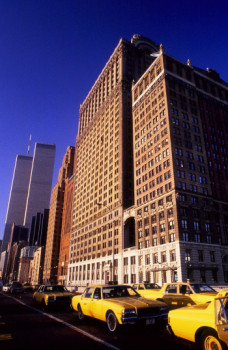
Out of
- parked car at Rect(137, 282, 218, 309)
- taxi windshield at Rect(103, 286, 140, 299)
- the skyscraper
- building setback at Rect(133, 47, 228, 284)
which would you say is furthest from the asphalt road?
the skyscraper

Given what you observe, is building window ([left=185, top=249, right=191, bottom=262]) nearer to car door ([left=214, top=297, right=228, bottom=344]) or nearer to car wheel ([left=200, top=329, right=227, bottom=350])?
car wheel ([left=200, top=329, right=227, bottom=350])

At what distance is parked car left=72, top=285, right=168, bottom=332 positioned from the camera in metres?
8.62

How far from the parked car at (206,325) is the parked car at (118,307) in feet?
5.38

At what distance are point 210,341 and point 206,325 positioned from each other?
39 cm

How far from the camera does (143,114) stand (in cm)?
7625

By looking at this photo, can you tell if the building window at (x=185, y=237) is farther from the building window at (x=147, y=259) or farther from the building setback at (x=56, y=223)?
the building setback at (x=56, y=223)

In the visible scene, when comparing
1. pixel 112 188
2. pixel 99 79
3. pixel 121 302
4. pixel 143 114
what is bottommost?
pixel 121 302

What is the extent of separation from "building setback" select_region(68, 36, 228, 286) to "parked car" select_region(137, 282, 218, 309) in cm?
2073

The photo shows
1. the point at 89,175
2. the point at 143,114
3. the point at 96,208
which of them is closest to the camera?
the point at 143,114

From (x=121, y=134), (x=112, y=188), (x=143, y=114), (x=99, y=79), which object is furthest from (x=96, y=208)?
(x=99, y=79)

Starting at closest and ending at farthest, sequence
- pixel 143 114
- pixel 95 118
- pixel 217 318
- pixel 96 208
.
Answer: pixel 217 318, pixel 143 114, pixel 96 208, pixel 95 118

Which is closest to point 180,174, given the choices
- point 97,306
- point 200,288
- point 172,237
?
point 172,237

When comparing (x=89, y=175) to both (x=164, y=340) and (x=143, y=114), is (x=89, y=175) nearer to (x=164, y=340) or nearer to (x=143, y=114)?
(x=143, y=114)

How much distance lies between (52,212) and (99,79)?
84.7 m
